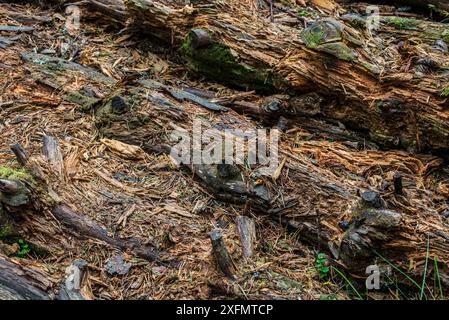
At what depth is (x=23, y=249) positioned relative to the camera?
2.86m

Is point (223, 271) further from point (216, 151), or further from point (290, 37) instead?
point (290, 37)

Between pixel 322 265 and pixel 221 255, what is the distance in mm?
676

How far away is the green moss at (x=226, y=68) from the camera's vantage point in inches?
156

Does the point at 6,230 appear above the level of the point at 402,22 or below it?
below

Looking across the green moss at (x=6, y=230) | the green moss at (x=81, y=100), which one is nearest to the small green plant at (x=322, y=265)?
the green moss at (x=6, y=230)

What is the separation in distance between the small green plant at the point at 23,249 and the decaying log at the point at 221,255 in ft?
3.70

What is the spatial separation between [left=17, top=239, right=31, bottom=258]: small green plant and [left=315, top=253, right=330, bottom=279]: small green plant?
5.73ft

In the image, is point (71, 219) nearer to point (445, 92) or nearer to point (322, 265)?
point (322, 265)

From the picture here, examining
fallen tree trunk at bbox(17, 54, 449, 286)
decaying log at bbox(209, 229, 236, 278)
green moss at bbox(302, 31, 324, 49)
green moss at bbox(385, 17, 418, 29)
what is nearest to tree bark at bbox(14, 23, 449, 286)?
→ fallen tree trunk at bbox(17, 54, 449, 286)

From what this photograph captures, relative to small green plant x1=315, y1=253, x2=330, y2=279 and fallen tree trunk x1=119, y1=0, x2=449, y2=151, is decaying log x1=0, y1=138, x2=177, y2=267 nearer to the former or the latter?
small green plant x1=315, y1=253, x2=330, y2=279

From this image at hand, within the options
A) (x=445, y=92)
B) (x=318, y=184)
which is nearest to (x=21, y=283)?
(x=318, y=184)

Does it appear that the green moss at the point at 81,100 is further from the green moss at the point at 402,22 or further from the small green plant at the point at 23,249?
the green moss at the point at 402,22
